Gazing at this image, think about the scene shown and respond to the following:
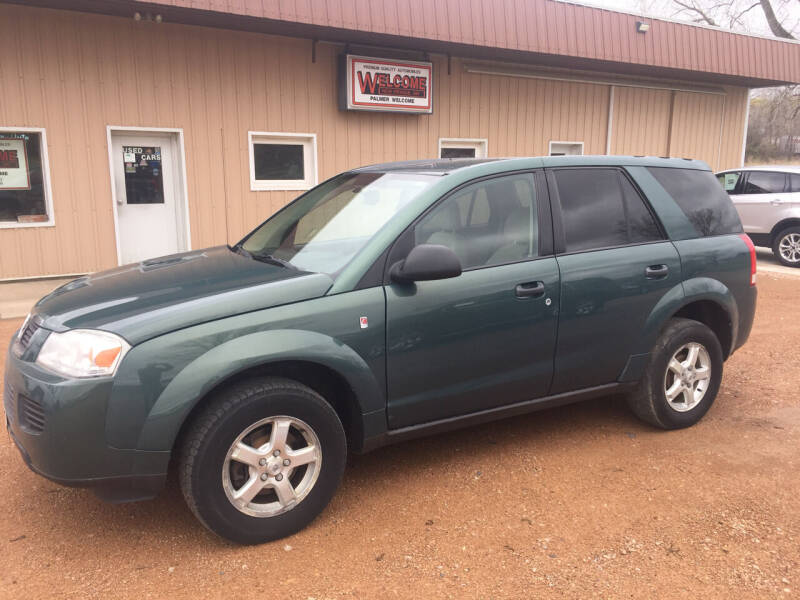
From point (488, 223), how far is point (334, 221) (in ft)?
2.82

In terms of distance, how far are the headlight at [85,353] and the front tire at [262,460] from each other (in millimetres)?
438

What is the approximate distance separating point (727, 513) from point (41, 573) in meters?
3.17

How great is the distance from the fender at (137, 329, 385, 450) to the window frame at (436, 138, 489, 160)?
338 inches

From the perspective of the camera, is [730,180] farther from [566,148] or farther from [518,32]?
[518,32]

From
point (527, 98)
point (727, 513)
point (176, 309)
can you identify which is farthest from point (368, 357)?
point (527, 98)

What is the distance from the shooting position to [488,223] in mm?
3562

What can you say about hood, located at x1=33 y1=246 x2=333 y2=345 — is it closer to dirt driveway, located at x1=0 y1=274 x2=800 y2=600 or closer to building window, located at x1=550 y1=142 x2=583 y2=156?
dirt driveway, located at x1=0 y1=274 x2=800 y2=600

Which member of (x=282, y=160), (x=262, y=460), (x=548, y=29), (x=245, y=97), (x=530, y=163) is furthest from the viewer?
(x=548, y=29)

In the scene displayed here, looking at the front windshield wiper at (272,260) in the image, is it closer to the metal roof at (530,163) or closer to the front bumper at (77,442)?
the metal roof at (530,163)

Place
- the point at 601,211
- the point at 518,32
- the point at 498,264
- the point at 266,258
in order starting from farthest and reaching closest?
the point at 518,32
the point at 601,211
the point at 266,258
the point at 498,264

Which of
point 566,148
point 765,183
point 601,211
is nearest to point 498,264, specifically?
point 601,211

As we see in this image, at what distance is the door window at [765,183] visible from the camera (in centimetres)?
1184

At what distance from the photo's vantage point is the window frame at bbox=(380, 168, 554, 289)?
3189 millimetres

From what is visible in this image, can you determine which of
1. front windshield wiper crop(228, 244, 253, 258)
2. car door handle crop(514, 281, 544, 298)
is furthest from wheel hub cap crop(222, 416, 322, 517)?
car door handle crop(514, 281, 544, 298)
